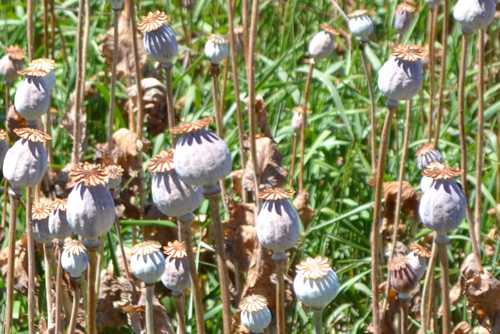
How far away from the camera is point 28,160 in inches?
72.3

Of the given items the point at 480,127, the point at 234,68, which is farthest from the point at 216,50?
the point at 480,127

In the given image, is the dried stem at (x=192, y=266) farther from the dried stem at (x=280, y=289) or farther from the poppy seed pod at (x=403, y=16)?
the poppy seed pod at (x=403, y=16)

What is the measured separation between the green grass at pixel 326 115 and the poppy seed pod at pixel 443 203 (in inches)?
29.1

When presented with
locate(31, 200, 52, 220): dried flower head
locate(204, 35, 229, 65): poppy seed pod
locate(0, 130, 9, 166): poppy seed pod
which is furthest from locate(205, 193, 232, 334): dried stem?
locate(204, 35, 229, 65): poppy seed pod

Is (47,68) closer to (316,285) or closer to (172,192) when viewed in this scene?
(172,192)

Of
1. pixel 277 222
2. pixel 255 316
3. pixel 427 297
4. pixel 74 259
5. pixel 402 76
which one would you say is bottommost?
pixel 427 297

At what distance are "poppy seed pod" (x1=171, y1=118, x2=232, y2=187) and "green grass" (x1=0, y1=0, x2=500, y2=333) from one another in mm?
950

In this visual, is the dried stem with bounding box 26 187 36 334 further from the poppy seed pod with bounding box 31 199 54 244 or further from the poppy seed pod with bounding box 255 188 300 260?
the poppy seed pod with bounding box 255 188 300 260

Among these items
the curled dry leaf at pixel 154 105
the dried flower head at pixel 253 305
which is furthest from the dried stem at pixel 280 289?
Answer: the curled dry leaf at pixel 154 105

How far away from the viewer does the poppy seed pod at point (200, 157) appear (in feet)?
5.41

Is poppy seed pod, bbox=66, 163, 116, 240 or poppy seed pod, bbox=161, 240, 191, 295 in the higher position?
poppy seed pod, bbox=66, 163, 116, 240

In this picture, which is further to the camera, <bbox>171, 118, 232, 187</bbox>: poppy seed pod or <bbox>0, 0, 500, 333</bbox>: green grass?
<bbox>0, 0, 500, 333</bbox>: green grass

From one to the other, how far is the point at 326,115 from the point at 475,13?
121 cm

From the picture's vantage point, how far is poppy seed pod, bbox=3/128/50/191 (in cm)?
183
